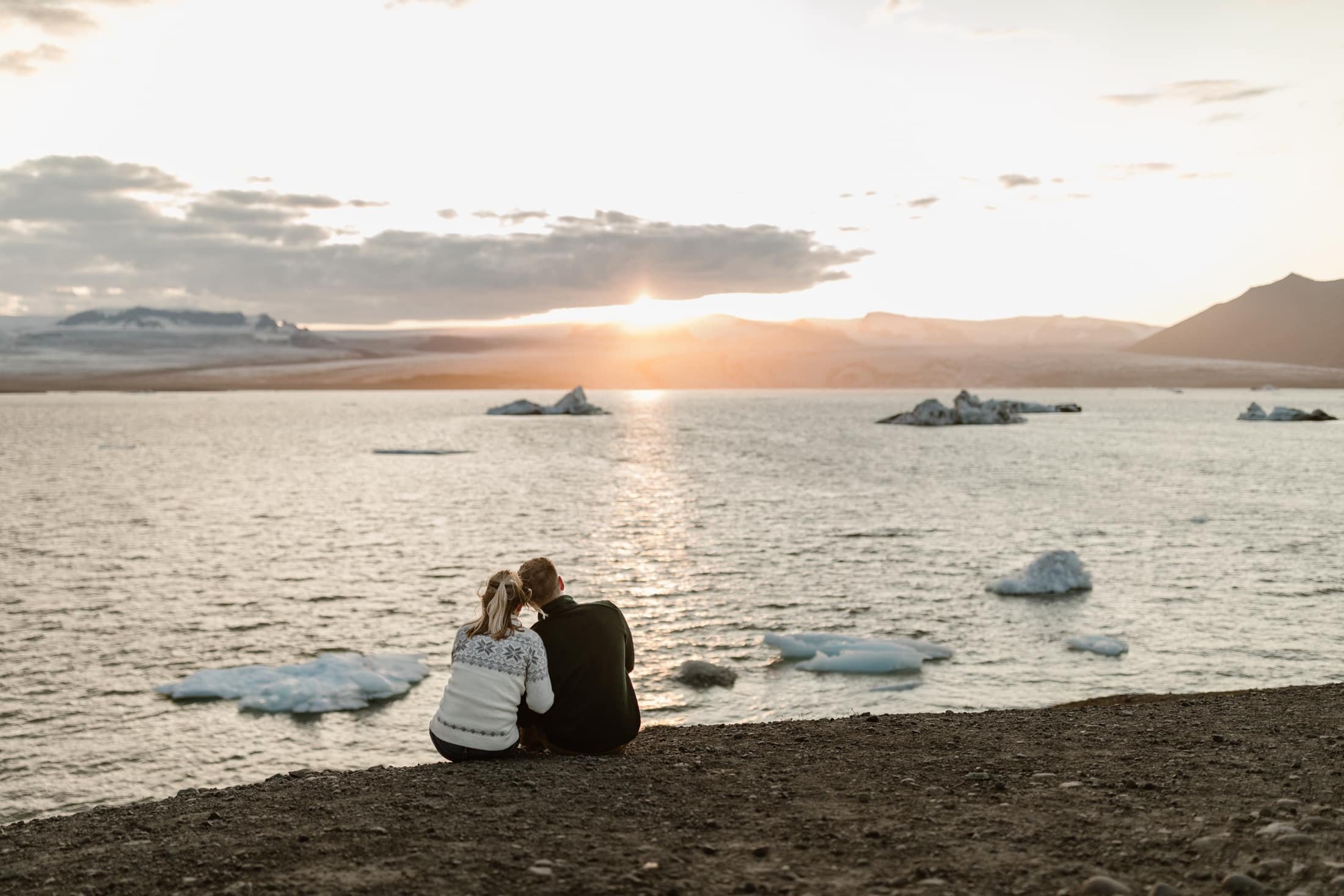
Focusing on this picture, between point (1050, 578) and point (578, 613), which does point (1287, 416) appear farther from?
point (578, 613)

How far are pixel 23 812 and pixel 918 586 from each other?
21.6m

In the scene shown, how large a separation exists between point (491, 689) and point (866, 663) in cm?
1185

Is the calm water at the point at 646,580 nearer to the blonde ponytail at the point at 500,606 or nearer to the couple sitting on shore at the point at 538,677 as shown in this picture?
the couple sitting on shore at the point at 538,677

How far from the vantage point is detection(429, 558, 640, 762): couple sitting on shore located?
815 cm

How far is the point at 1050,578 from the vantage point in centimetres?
2558

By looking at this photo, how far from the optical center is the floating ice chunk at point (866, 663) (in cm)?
1852

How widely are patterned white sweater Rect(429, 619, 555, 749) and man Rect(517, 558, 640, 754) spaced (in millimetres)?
202

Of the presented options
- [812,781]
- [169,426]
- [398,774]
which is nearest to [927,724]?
[812,781]

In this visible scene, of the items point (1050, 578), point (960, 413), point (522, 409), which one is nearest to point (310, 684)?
point (1050, 578)

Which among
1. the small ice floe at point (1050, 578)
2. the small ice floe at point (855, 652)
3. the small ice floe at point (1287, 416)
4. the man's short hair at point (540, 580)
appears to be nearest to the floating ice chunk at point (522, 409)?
the small ice floe at point (1287, 416)

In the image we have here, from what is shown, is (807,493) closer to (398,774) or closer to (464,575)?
(464,575)

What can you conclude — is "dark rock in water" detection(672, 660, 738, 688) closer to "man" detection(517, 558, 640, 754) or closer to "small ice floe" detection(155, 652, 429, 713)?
"small ice floe" detection(155, 652, 429, 713)

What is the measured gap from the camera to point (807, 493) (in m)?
51.7

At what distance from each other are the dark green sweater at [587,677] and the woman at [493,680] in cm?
19
